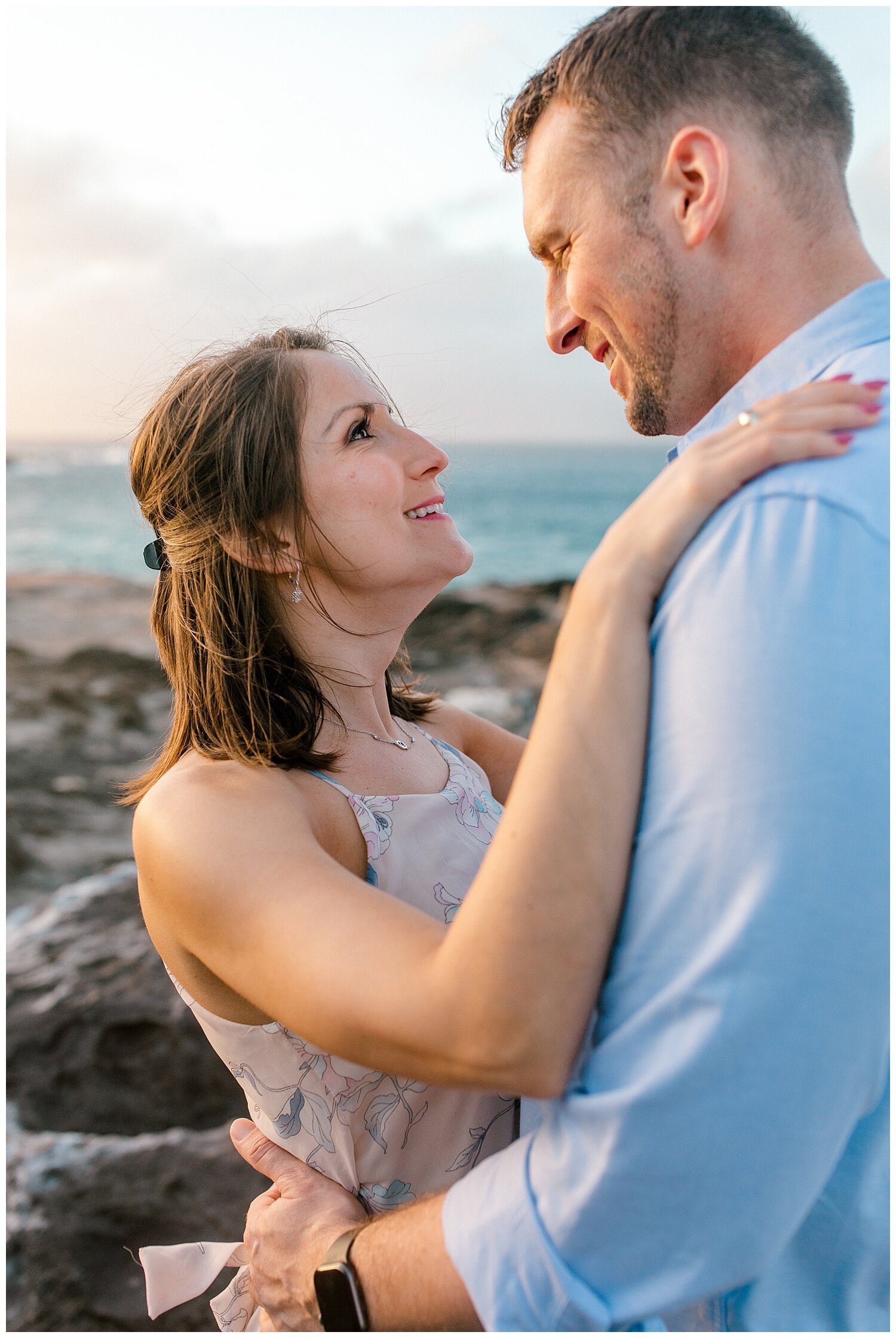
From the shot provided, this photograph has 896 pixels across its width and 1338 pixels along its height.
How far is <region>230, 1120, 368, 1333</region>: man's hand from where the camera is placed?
1.81 m

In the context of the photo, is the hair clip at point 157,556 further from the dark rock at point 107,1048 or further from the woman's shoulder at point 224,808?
the dark rock at point 107,1048

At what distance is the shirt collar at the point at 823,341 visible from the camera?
4.96 ft

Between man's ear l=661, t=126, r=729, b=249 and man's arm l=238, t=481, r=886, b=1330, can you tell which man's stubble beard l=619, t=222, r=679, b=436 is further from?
man's arm l=238, t=481, r=886, b=1330

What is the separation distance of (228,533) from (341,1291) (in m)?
1.51

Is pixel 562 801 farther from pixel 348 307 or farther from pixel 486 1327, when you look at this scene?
pixel 348 307

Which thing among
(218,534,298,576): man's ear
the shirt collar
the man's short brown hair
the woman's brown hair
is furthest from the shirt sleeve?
(218,534,298,576): man's ear

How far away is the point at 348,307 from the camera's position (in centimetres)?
295

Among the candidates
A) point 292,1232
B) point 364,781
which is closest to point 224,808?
point 364,781

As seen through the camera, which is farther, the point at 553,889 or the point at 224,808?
the point at 224,808

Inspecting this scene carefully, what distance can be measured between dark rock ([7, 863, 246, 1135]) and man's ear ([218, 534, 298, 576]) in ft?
7.78

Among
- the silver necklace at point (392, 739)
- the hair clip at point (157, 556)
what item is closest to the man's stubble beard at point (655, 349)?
the silver necklace at point (392, 739)

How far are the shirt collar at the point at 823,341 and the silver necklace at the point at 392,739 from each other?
1.09m

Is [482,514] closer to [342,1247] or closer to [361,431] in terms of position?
[361,431]

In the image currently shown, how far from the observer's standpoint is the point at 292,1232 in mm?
1890
